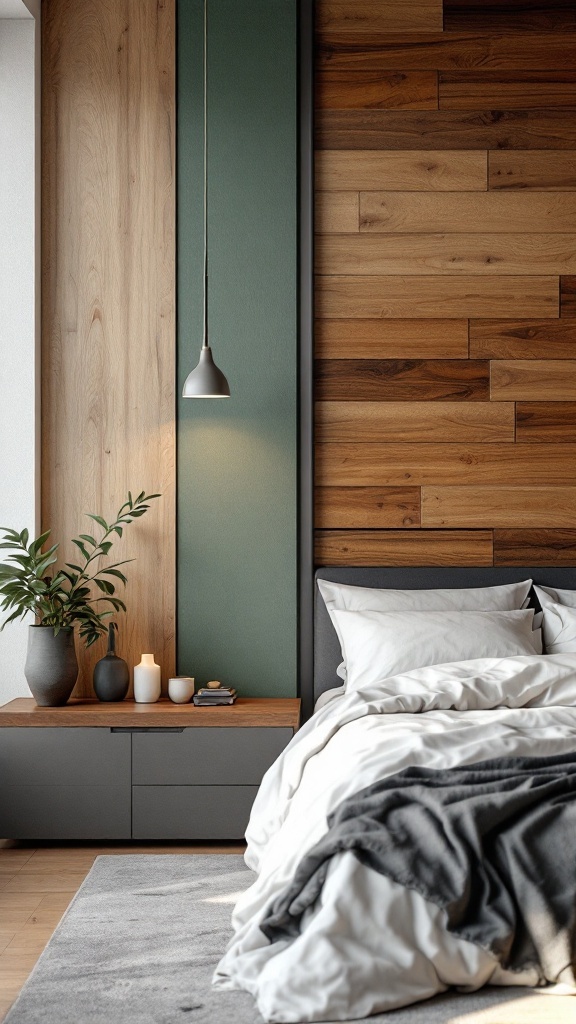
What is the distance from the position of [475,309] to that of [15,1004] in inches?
118

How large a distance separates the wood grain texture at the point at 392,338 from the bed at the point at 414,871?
1.69m

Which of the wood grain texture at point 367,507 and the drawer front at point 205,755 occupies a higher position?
the wood grain texture at point 367,507

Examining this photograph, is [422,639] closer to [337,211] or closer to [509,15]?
[337,211]

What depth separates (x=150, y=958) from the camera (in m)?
2.59

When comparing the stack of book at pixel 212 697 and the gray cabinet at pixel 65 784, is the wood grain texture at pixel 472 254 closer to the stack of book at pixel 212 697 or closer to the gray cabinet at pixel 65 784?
the stack of book at pixel 212 697

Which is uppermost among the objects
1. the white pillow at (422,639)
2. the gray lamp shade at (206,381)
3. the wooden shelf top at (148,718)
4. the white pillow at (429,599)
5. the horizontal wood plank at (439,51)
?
the horizontal wood plank at (439,51)

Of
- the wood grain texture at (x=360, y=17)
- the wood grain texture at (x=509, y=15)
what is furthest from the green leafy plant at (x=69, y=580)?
the wood grain texture at (x=509, y=15)

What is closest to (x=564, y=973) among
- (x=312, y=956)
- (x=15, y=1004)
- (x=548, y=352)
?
(x=312, y=956)

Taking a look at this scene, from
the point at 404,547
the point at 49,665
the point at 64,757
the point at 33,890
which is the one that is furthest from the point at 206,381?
the point at 33,890

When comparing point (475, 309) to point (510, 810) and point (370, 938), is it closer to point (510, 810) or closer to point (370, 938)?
point (510, 810)

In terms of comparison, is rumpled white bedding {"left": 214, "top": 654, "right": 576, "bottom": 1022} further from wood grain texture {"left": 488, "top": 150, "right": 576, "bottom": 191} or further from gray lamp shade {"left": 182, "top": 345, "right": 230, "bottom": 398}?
wood grain texture {"left": 488, "top": 150, "right": 576, "bottom": 191}

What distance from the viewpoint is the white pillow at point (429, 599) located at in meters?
3.84

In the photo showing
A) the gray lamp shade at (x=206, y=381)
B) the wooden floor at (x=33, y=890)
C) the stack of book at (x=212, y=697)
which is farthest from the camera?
the stack of book at (x=212, y=697)

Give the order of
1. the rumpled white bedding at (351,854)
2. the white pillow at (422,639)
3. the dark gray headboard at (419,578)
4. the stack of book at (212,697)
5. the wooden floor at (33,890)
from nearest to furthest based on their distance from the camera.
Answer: the rumpled white bedding at (351,854) < the wooden floor at (33,890) < the white pillow at (422,639) < the stack of book at (212,697) < the dark gray headboard at (419,578)
